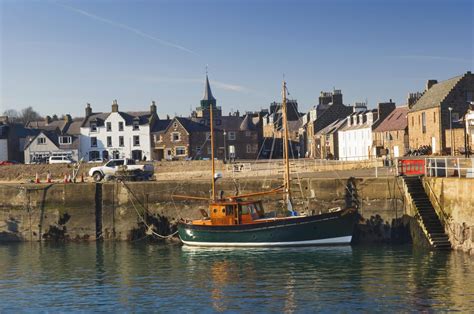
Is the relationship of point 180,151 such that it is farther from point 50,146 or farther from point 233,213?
point 233,213

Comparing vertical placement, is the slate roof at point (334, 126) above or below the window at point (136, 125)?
below

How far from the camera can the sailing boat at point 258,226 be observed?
119 ft

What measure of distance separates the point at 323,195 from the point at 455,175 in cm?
683

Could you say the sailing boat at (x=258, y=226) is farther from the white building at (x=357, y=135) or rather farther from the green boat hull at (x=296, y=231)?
the white building at (x=357, y=135)

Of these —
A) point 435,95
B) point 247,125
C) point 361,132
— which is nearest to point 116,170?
point 435,95

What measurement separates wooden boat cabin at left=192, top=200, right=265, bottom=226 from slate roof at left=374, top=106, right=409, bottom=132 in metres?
33.3

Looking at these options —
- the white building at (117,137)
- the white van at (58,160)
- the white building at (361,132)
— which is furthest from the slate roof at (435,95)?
the white van at (58,160)

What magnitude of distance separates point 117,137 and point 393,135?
104ft

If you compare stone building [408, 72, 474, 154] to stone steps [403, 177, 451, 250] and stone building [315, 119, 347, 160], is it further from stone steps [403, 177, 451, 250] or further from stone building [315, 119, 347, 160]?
stone building [315, 119, 347, 160]

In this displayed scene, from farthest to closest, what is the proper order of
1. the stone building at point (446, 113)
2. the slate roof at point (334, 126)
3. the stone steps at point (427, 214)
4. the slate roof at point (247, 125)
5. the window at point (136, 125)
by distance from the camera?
the slate roof at point (247, 125), the window at point (136, 125), the slate roof at point (334, 126), the stone building at point (446, 113), the stone steps at point (427, 214)

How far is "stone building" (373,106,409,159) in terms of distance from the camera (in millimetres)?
67125

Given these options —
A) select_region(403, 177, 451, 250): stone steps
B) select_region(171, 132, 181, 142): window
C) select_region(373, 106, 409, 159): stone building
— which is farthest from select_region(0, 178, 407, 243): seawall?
select_region(171, 132, 181, 142): window

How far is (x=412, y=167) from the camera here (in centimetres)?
3825

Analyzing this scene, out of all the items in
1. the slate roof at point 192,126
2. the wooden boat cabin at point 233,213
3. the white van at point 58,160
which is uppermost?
the slate roof at point 192,126
